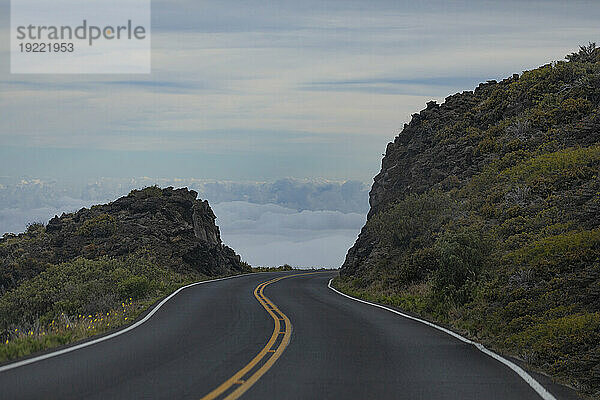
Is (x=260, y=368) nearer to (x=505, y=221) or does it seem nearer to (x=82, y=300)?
(x=82, y=300)

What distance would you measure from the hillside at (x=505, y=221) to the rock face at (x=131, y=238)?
11713 mm

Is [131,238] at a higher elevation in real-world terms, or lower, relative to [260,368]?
Result: higher

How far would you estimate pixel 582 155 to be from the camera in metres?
28.1

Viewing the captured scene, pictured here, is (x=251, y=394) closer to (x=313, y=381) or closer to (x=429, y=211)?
(x=313, y=381)

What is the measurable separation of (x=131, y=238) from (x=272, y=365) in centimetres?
3643

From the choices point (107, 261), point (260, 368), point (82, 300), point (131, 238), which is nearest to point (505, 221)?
point (82, 300)

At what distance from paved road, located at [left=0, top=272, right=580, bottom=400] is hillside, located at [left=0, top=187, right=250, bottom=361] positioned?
8.59 feet

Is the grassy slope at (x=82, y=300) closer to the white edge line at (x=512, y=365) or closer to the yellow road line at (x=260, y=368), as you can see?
the yellow road line at (x=260, y=368)

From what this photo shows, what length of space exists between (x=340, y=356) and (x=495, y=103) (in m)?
35.6

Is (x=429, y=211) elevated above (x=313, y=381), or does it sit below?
above

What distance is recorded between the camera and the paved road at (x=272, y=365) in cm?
857

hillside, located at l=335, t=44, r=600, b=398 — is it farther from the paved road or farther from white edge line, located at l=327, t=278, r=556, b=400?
the paved road

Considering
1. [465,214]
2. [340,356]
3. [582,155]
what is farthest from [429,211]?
[340,356]

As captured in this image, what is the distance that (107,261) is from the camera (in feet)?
117
